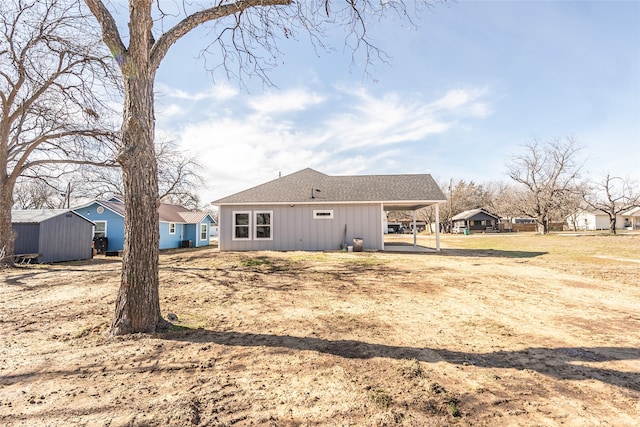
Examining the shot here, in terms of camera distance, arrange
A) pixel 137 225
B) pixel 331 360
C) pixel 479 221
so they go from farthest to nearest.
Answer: pixel 479 221 → pixel 137 225 → pixel 331 360

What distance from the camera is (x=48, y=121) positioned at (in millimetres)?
11242

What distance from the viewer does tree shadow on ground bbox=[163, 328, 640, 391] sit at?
264 centimetres

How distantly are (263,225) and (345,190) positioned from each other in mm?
4882

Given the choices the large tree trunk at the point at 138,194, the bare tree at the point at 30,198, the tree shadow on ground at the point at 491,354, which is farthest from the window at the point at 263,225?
the bare tree at the point at 30,198

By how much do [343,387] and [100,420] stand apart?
70.6 inches

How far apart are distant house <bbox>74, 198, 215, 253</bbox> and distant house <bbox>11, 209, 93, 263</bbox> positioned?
2.19 meters

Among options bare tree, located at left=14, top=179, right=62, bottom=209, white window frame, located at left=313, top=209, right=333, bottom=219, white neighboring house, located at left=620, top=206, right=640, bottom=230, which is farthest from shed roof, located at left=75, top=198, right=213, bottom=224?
white neighboring house, located at left=620, top=206, right=640, bottom=230

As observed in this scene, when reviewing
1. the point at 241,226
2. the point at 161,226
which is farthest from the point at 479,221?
the point at 161,226

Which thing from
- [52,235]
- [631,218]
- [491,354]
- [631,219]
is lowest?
[491,354]

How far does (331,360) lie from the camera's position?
9.57 ft

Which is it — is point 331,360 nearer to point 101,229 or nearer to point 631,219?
point 101,229

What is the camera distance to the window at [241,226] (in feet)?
50.1

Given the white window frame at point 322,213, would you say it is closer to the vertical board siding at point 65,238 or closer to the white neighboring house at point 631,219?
the vertical board siding at point 65,238

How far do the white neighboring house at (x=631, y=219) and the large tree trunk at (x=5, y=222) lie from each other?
77.0m
